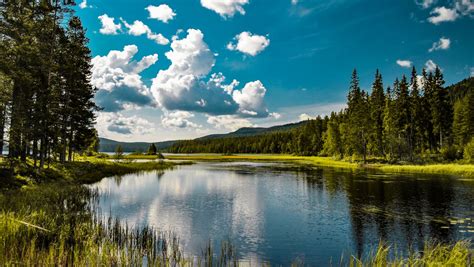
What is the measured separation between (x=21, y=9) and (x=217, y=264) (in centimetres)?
3251

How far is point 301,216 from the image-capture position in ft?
71.4

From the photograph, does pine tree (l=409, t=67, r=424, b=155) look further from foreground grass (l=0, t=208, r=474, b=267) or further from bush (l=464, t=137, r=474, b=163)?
foreground grass (l=0, t=208, r=474, b=267)

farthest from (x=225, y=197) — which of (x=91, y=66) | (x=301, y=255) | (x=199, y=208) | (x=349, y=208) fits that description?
(x=91, y=66)

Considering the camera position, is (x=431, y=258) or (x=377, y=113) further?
(x=377, y=113)

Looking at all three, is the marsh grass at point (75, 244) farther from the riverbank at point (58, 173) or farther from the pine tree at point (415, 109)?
the pine tree at point (415, 109)

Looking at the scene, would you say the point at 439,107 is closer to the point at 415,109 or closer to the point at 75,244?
the point at 415,109

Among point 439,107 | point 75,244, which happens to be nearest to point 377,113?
point 439,107

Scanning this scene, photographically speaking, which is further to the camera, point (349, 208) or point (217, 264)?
point (349, 208)

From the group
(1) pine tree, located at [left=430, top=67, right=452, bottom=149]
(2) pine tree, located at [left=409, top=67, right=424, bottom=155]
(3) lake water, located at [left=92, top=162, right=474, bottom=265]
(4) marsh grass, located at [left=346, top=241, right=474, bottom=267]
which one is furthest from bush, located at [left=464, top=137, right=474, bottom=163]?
(4) marsh grass, located at [left=346, top=241, right=474, bottom=267]

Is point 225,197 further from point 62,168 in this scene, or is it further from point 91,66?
point 91,66

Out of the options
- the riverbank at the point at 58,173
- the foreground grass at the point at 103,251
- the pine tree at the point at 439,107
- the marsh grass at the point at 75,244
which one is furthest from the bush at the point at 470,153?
the riverbank at the point at 58,173

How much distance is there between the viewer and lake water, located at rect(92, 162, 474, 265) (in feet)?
49.1

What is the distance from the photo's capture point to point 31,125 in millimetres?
29219

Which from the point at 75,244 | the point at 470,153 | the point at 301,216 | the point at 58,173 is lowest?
the point at 301,216
